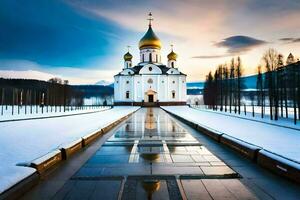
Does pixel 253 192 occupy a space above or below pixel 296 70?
below

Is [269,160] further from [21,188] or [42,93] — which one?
[42,93]

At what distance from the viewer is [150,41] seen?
2894 inches

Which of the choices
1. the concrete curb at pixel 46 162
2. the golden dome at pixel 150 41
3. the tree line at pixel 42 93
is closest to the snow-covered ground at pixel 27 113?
the tree line at pixel 42 93

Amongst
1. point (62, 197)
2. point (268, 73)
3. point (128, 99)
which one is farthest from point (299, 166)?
point (128, 99)

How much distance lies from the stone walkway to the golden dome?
66.8m

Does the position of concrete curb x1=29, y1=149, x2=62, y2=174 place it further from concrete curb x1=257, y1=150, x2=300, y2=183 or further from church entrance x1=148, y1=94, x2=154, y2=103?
church entrance x1=148, y1=94, x2=154, y2=103

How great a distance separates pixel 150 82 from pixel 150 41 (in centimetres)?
1057

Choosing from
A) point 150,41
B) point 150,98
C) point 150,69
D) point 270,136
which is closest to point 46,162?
point 270,136

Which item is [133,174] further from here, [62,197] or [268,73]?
[268,73]

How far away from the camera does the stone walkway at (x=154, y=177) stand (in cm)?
469

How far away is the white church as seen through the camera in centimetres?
7144

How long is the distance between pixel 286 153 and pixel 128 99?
6485 cm

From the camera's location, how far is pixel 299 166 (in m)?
5.41

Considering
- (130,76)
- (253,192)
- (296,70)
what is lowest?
(253,192)
